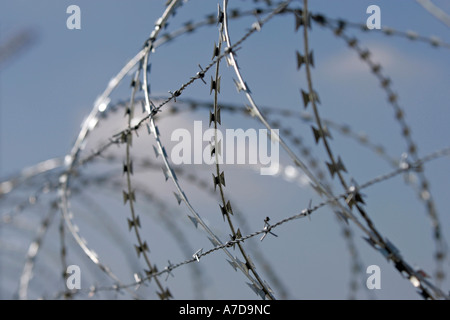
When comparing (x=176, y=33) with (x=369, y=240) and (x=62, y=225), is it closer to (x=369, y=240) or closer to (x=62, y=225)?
(x=62, y=225)

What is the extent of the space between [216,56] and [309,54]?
98cm

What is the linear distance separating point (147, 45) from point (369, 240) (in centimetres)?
318

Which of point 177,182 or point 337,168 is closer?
point 337,168

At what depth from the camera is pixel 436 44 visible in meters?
6.62

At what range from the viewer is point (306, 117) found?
30.2 ft
